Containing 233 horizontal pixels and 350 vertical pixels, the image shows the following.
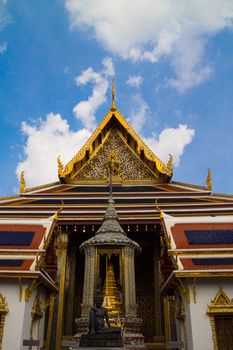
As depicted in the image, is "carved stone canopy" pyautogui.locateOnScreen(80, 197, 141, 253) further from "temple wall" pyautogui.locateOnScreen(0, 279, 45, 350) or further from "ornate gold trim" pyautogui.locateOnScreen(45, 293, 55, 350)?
"ornate gold trim" pyautogui.locateOnScreen(45, 293, 55, 350)

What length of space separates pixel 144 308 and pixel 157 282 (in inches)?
51.2

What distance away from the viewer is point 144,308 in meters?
12.1

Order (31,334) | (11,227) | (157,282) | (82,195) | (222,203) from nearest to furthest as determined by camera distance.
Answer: (31,334) → (11,227) → (157,282) → (222,203) → (82,195)

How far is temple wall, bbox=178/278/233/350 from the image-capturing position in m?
6.93

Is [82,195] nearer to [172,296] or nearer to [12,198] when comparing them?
[12,198]

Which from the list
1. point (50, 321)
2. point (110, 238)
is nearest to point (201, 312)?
point (110, 238)

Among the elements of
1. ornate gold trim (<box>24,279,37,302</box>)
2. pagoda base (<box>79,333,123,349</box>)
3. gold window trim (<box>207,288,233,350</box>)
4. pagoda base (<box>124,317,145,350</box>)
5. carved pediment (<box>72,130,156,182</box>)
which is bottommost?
pagoda base (<box>79,333,123,349</box>)

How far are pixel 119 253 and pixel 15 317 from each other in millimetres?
2369

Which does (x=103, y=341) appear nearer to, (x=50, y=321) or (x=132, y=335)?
(x=132, y=335)

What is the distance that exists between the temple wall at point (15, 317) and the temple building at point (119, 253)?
0.02 m

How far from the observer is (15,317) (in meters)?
7.34

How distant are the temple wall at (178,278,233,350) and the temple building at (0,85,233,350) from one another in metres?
0.02

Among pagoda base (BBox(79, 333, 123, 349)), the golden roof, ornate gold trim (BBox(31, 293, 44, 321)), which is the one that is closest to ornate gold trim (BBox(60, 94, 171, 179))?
the golden roof

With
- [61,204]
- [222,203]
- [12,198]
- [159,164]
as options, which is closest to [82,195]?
[61,204]
